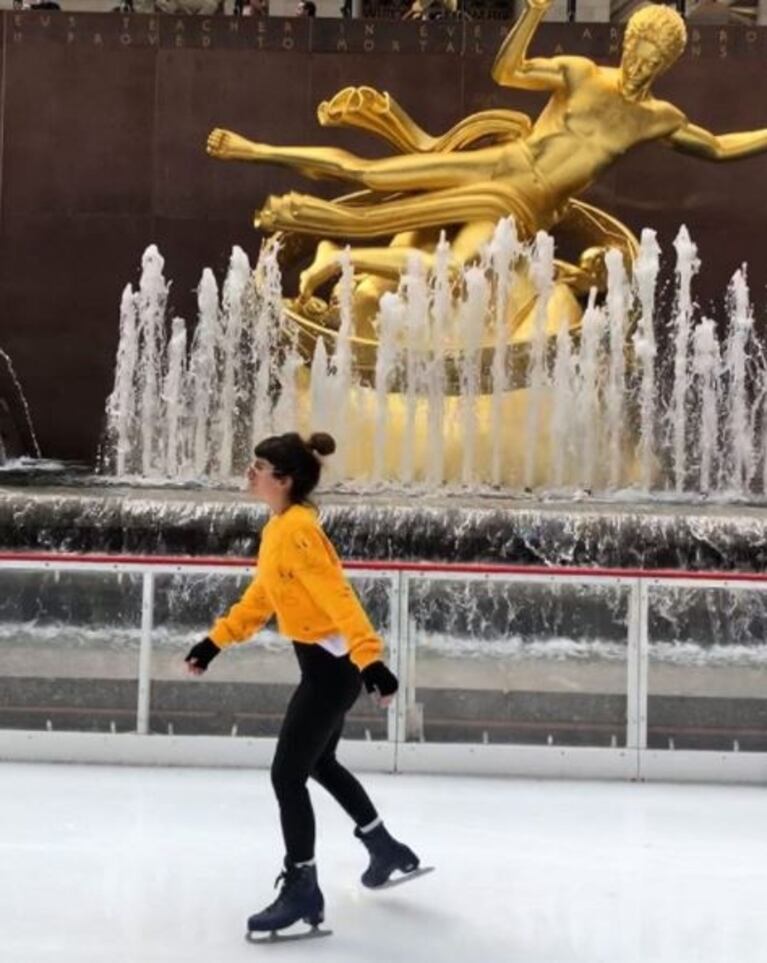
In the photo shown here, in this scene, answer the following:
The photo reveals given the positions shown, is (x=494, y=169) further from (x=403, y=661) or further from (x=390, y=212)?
(x=403, y=661)

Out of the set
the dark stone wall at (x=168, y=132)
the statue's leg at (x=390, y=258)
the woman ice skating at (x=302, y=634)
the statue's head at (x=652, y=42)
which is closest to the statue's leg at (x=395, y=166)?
the statue's leg at (x=390, y=258)

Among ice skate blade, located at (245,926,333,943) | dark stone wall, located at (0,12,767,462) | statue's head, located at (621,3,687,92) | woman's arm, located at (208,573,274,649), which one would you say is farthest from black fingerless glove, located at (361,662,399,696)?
dark stone wall, located at (0,12,767,462)

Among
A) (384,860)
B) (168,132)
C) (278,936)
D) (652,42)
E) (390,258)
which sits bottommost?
(278,936)

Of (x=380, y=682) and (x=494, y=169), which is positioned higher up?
(x=494, y=169)

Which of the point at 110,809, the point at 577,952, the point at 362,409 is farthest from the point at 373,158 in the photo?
the point at 577,952

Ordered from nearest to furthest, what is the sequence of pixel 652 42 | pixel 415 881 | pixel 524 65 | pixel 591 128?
pixel 415 881
pixel 652 42
pixel 524 65
pixel 591 128

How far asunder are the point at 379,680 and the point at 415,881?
2.89ft

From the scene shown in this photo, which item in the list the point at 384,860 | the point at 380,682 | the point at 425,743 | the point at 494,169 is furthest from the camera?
the point at 494,169

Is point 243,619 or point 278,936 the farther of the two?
point 243,619

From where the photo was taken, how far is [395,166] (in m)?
10.9

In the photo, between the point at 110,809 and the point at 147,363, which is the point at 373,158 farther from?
the point at 110,809

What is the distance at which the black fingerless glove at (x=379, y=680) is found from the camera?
113 inches

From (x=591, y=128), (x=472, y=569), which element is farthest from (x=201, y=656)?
(x=591, y=128)

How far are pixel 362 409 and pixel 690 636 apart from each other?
19.5ft
